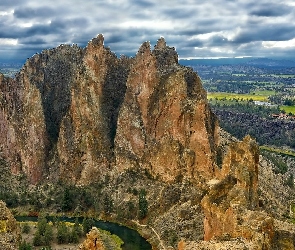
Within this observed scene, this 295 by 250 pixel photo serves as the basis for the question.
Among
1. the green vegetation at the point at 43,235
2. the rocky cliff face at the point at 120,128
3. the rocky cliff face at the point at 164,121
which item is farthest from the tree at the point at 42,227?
the rocky cliff face at the point at 164,121

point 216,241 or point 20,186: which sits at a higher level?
point 216,241

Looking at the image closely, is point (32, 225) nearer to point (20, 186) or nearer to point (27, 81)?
point (20, 186)

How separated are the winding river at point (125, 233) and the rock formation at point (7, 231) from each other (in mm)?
51259

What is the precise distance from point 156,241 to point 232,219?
1691 inches

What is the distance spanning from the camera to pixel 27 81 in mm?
166375

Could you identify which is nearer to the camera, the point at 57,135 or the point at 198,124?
the point at 198,124

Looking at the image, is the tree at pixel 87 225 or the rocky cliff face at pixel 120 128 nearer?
the tree at pixel 87 225

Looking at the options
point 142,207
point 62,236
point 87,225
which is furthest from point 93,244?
point 142,207

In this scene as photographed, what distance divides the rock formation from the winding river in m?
51.3

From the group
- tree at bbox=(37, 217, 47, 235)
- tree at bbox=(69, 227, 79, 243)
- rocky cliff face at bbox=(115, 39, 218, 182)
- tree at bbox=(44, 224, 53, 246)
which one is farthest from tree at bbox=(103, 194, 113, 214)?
tree at bbox=(44, 224, 53, 246)

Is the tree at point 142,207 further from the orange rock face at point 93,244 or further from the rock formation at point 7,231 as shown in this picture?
the orange rock face at point 93,244

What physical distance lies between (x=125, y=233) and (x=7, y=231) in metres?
63.6

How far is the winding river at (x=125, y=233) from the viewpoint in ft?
370

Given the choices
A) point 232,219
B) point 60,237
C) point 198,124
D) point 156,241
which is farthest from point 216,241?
point 198,124
